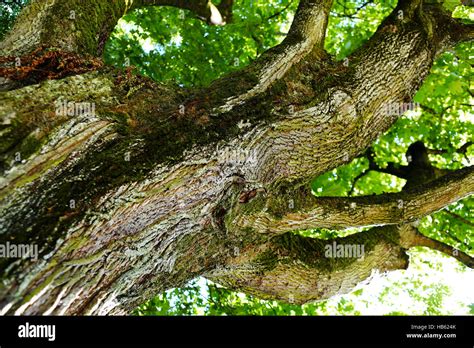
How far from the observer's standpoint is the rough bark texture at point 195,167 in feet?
9.02

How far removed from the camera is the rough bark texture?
2.75m

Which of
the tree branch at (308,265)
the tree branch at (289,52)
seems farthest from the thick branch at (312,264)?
the tree branch at (289,52)

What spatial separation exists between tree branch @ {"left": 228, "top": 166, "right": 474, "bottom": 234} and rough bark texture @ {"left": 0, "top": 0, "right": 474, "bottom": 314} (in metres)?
0.02

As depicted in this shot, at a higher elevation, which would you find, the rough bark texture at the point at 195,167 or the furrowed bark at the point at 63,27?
the furrowed bark at the point at 63,27

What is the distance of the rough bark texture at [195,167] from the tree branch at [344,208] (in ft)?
0.05

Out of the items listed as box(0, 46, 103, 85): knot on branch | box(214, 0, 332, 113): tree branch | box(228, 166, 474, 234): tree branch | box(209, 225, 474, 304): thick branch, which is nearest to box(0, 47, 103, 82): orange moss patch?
box(0, 46, 103, 85): knot on branch

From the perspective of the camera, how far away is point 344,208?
15.2 ft

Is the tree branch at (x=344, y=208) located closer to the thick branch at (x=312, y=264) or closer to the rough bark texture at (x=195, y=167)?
→ the rough bark texture at (x=195, y=167)

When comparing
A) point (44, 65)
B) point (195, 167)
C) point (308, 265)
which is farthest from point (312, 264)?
point (44, 65)

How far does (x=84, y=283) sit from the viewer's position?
2.74m

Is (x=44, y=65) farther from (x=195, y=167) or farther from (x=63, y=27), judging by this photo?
(x=195, y=167)
